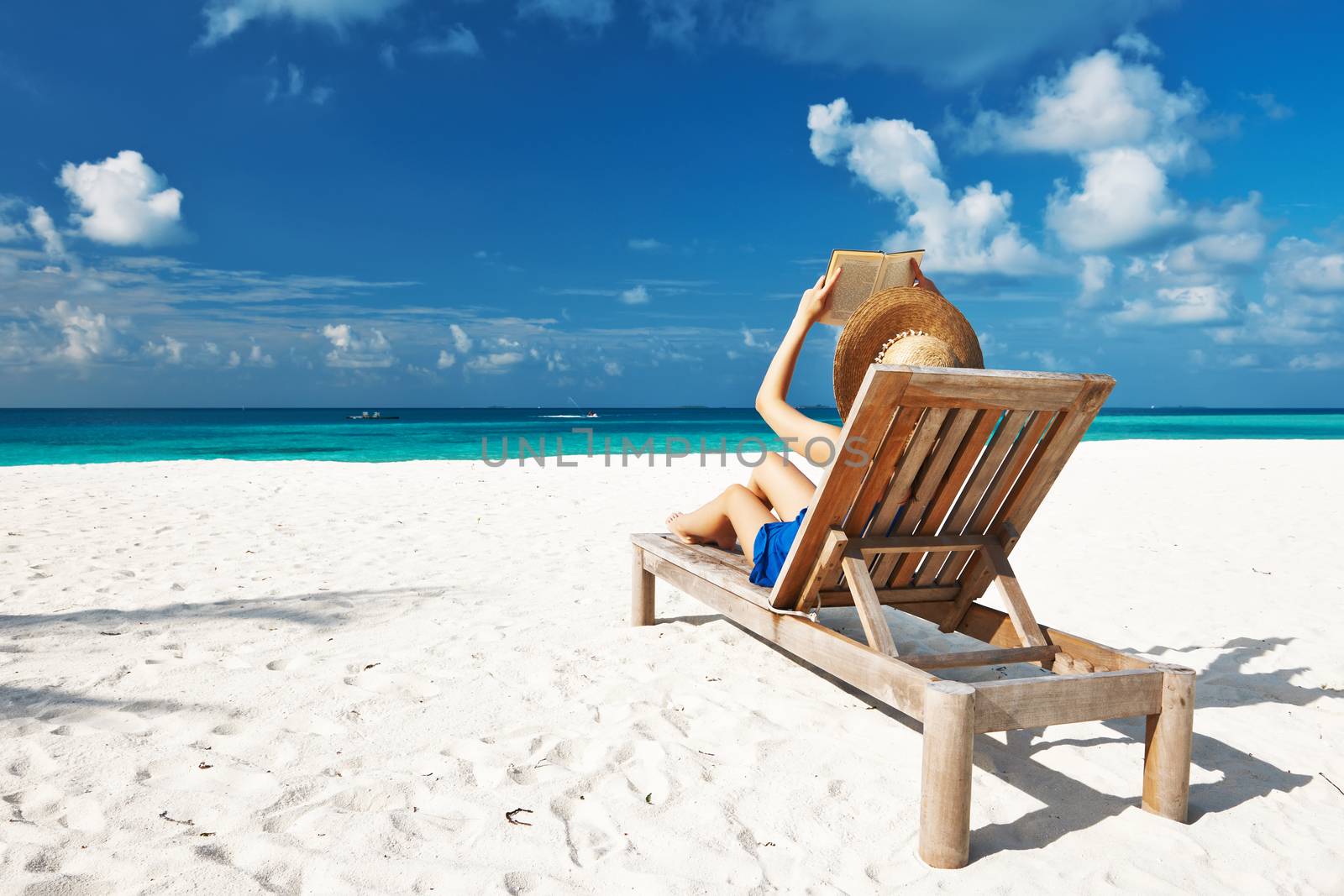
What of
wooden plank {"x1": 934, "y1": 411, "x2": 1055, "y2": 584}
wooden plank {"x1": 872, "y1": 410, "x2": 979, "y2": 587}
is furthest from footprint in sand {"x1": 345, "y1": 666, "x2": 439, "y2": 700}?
wooden plank {"x1": 934, "y1": 411, "x2": 1055, "y2": 584}

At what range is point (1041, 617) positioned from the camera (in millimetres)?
4723

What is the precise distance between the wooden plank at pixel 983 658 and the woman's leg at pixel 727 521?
0.91 m

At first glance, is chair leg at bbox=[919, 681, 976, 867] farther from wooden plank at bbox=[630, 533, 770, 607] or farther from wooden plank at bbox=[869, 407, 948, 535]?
wooden plank at bbox=[630, 533, 770, 607]

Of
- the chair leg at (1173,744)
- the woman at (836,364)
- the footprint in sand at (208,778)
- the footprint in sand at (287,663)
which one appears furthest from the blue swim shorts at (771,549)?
the footprint in sand at (287,663)

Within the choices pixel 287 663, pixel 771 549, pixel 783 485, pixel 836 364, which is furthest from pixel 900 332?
pixel 287 663

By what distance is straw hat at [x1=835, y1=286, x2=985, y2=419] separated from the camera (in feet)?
10.1

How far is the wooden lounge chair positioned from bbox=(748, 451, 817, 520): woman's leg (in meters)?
0.34

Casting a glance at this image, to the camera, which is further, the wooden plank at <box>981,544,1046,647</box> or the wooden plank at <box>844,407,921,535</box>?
the wooden plank at <box>981,544,1046,647</box>

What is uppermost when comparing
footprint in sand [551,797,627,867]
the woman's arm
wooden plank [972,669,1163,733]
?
the woman's arm

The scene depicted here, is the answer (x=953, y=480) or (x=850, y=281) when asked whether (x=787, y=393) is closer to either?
(x=850, y=281)

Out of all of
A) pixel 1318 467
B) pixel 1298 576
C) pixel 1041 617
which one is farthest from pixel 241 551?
pixel 1318 467

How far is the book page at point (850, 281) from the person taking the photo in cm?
324

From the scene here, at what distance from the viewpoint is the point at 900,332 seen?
3.19 metres

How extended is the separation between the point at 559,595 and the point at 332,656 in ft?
4.97
